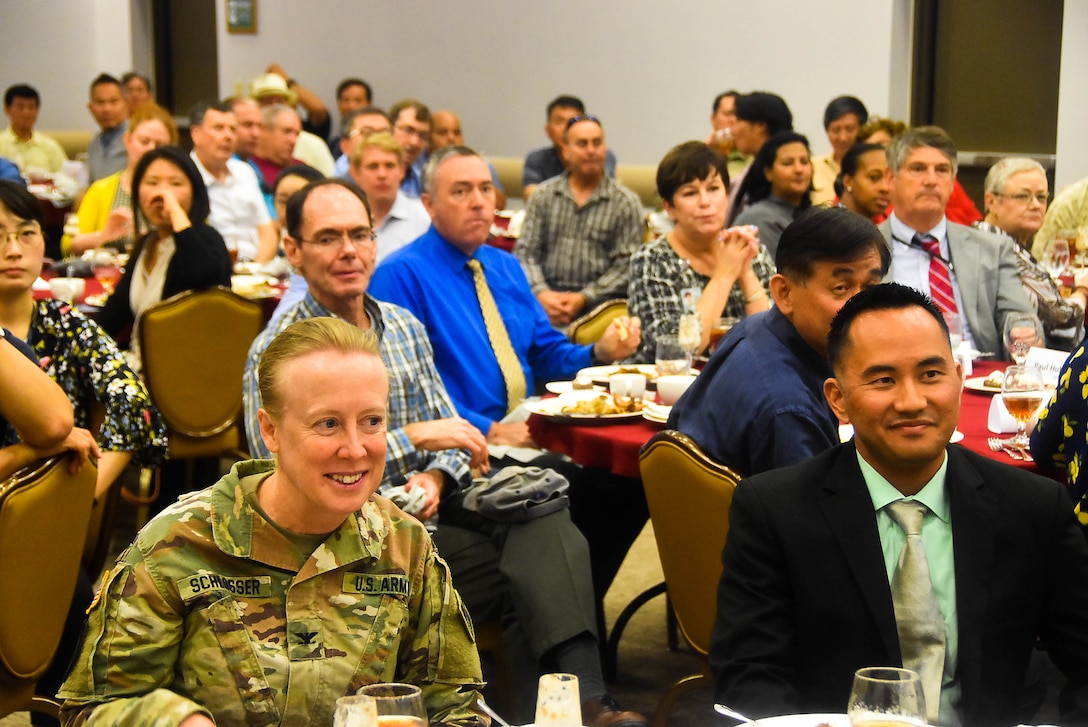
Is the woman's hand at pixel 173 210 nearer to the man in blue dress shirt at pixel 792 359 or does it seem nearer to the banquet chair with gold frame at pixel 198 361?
the banquet chair with gold frame at pixel 198 361

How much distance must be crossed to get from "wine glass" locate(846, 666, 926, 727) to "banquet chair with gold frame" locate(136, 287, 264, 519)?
135 inches

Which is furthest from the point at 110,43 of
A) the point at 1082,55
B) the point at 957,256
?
the point at 957,256

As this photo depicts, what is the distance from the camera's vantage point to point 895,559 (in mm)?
2037

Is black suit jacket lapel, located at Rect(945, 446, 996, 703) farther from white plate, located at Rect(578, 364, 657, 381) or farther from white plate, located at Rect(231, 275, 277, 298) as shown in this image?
white plate, located at Rect(231, 275, 277, 298)

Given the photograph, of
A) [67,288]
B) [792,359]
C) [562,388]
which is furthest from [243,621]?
[67,288]

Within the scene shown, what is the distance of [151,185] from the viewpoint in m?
4.93

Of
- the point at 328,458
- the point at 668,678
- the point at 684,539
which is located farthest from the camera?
the point at 668,678

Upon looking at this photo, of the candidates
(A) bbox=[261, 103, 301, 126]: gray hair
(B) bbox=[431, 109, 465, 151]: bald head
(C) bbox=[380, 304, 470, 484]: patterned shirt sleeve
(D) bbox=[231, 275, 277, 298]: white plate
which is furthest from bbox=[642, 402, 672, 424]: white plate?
(B) bbox=[431, 109, 465, 151]: bald head

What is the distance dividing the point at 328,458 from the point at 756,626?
0.70 metres

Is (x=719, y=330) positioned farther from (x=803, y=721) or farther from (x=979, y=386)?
(x=803, y=721)

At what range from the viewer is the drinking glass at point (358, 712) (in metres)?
1.40

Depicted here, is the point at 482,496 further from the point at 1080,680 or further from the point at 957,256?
the point at 957,256

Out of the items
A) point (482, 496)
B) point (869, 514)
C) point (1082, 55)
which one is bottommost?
point (482, 496)

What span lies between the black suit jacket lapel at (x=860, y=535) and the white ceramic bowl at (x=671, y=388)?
147 centimetres
